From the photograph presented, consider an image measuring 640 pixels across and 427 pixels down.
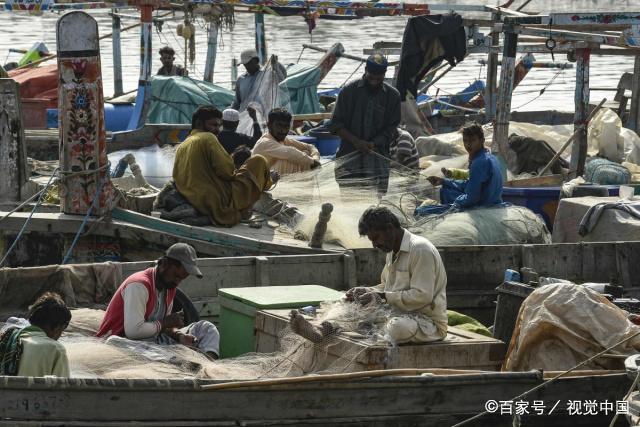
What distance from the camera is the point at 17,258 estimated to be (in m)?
11.2

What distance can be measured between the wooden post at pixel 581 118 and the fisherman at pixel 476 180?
277 centimetres

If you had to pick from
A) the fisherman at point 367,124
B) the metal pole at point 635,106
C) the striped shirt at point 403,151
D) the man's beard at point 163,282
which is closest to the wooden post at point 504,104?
the striped shirt at point 403,151

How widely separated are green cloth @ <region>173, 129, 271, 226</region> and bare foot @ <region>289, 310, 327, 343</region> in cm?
336

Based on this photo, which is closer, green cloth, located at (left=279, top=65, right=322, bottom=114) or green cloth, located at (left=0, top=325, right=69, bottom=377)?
green cloth, located at (left=0, top=325, right=69, bottom=377)

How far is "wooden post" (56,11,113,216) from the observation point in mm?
10695

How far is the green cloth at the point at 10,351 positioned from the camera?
6.82 m

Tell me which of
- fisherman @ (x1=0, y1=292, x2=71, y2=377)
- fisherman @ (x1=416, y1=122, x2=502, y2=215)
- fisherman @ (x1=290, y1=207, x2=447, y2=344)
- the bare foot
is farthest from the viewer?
fisherman @ (x1=416, y1=122, x2=502, y2=215)

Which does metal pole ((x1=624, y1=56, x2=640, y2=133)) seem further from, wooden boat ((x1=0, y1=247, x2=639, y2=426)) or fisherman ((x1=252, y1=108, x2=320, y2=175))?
wooden boat ((x1=0, y1=247, x2=639, y2=426))

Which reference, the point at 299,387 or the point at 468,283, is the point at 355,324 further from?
the point at 468,283

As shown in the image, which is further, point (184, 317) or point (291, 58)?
point (291, 58)

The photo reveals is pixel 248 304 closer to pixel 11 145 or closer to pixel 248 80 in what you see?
pixel 11 145

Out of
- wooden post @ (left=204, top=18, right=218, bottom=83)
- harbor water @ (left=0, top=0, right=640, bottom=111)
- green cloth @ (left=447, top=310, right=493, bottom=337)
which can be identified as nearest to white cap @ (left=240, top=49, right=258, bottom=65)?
wooden post @ (left=204, top=18, right=218, bottom=83)

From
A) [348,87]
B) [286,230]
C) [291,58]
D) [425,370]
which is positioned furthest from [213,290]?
[291,58]

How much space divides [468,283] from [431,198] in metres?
1.78
